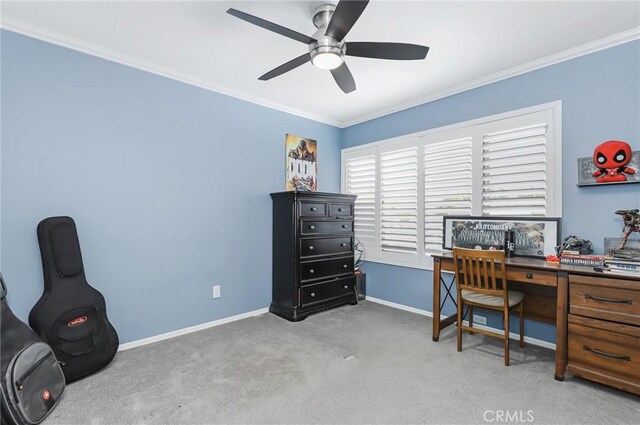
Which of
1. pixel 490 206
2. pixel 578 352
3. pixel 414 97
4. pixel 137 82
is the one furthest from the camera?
pixel 414 97

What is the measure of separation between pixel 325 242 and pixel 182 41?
2399 mm

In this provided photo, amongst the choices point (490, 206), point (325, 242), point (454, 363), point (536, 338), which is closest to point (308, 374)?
point (454, 363)

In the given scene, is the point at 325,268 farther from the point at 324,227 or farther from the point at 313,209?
the point at 313,209

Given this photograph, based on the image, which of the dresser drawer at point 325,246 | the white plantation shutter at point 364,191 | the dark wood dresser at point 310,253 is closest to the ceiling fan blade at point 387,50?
the dark wood dresser at point 310,253

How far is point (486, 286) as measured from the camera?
8.27 feet

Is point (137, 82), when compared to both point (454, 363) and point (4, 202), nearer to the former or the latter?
point (4, 202)

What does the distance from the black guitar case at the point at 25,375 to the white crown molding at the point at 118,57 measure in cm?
178

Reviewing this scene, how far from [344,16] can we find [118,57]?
6.85 ft

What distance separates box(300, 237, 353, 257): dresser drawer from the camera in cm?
355

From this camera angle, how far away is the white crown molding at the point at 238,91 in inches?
92.2

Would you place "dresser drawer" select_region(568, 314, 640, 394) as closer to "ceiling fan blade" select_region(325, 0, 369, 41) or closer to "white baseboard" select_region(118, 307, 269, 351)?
"ceiling fan blade" select_region(325, 0, 369, 41)

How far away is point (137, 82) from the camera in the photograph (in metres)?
2.83

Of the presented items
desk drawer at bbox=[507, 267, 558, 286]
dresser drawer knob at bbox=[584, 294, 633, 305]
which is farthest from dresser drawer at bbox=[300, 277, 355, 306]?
dresser drawer knob at bbox=[584, 294, 633, 305]

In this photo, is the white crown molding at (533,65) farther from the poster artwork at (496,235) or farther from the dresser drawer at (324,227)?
the dresser drawer at (324,227)
